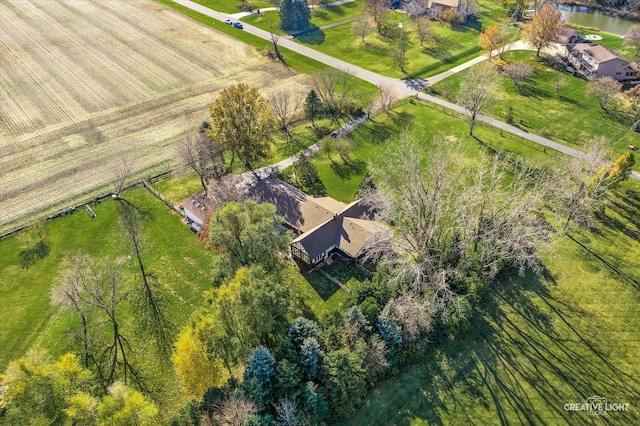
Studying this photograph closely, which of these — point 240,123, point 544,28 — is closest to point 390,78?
point 544,28

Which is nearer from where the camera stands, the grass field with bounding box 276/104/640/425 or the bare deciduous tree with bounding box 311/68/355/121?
the grass field with bounding box 276/104/640/425

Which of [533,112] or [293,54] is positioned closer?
[533,112]

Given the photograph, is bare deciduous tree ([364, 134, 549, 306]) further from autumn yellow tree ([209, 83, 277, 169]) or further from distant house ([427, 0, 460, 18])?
distant house ([427, 0, 460, 18])

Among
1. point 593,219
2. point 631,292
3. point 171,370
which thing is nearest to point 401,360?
point 171,370

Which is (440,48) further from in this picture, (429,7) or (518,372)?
(518,372)

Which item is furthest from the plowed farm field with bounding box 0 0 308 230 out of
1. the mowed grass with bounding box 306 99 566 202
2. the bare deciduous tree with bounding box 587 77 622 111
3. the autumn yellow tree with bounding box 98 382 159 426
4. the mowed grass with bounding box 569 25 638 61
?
the mowed grass with bounding box 569 25 638 61

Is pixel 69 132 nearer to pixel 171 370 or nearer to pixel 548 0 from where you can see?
pixel 171 370
